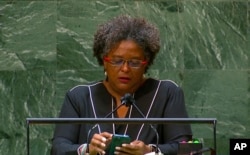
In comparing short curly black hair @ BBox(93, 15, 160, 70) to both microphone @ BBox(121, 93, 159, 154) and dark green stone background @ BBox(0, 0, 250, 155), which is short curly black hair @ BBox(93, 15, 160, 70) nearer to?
microphone @ BBox(121, 93, 159, 154)

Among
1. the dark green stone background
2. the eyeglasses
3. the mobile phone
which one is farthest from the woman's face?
the dark green stone background

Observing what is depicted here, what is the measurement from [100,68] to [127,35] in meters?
1.81

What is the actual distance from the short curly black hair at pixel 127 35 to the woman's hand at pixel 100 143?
713 millimetres

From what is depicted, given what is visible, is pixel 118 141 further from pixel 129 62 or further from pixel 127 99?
pixel 129 62

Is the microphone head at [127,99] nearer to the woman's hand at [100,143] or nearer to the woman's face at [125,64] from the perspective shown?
the woman's hand at [100,143]

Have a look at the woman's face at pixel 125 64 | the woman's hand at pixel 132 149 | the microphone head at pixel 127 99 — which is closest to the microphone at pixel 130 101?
the microphone head at pixel 127 99

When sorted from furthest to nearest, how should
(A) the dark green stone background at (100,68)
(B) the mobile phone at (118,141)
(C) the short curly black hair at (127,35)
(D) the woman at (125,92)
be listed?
(A) the dark green stone background at (100,68) → (C) the short curly black hair at (127,35) → (D) the woman at (125,92) → (B) the mobile phone at (118,141)

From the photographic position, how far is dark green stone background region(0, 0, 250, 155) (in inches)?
236

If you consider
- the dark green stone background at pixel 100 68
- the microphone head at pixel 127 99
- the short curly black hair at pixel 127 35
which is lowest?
the dark green stone background at pixel 100 68

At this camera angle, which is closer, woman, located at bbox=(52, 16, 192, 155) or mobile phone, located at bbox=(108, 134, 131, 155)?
mobile phone, located at bbox=(108, 134, 131, 155)

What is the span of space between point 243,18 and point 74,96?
224 centimetres

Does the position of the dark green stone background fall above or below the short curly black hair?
below

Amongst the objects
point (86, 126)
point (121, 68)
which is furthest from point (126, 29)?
point (86, 126)

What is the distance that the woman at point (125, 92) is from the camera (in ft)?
13.3
